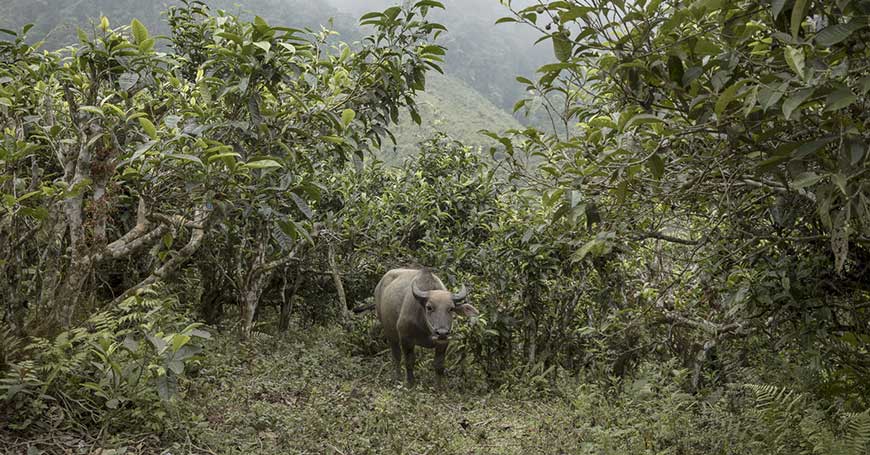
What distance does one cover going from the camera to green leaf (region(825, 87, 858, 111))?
2211mm

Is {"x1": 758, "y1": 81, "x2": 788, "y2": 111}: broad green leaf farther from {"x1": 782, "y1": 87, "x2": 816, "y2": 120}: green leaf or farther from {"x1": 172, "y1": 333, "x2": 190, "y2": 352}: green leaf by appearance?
{"x1": 172, "y1": 333, "x2": 190, "y2": 352}: green leaf

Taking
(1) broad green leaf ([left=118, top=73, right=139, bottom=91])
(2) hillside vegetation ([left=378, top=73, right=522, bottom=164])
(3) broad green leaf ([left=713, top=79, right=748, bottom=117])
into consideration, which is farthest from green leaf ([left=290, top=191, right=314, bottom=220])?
(2) hillside vegetation ([left=378, top=73, right=522, bottom=164])

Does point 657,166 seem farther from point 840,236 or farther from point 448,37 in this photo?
point 448,37

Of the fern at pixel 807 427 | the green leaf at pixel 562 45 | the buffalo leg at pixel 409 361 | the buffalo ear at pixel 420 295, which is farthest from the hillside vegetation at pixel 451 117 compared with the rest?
the green leaf at pixel 562 45

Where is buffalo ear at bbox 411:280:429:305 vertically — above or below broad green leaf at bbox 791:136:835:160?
below

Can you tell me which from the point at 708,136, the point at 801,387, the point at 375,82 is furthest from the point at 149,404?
the point at 801,387

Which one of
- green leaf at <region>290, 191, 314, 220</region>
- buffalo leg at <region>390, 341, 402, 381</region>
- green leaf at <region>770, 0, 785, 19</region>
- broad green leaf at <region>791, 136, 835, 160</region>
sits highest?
green leaf at <region>770, 0, 785, 19</region>

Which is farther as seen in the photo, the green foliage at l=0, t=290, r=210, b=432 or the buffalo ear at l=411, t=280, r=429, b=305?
the buffalo ear at l=411, t=280, r=429, b=305

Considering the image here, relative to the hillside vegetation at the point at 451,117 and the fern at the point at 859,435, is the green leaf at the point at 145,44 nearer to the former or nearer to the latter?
the fern at the point at 859,435

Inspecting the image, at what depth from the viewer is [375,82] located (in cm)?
495

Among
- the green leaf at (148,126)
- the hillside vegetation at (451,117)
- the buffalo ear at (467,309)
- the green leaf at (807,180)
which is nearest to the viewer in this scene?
the green leaf at (807,180)

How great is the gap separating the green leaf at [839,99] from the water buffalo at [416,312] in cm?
521

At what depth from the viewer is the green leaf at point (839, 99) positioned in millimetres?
2211

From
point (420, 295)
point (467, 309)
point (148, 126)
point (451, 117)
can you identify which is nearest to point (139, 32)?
point (148, 126)
